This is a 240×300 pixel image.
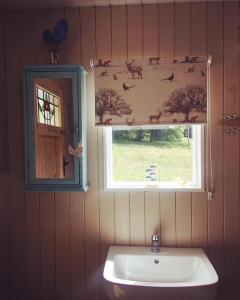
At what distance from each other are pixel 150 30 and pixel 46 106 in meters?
0.77

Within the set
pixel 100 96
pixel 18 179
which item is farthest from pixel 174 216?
pixel 18 179

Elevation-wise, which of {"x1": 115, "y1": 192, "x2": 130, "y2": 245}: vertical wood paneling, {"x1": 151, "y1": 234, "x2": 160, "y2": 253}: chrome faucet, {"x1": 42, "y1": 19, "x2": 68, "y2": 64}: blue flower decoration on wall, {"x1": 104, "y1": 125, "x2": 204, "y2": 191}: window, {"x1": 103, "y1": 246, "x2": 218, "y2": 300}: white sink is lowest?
{"x1": 103, "y1": 246, "x2": 218, "y2": 300}: white sink

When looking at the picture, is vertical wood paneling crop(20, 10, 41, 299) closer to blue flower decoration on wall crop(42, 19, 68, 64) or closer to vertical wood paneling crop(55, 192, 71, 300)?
vertical wood paneling crop(55, 192, 71, 300)

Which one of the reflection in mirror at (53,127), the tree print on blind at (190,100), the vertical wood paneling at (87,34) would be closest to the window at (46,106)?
the reflection in mirror at (53,127)

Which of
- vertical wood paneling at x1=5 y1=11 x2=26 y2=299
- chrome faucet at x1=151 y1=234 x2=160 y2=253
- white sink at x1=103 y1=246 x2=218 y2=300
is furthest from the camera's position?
vertical wood paneling at x1=5 y1=11 x2=26 y2=299

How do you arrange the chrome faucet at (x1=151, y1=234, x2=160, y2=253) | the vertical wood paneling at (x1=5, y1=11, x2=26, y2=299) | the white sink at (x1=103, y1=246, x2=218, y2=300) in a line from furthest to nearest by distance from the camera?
1. the vertical wood paneling at (x1=5, y1=11, x2=26, y2=299)
2. the chrome faucet at (x1=151, y1=234, x2=160, y2=253)
3. the white sink at (x1=103, y1=246, x2=218, y2=300)

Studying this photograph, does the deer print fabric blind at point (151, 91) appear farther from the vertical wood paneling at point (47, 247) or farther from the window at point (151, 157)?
the vertical wood paneling at point (47, 247)

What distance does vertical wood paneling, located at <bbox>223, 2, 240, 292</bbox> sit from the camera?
1.72 meters

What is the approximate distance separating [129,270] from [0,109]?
121 cm

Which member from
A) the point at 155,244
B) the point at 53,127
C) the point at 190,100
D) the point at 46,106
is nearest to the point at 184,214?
the point at 155,244

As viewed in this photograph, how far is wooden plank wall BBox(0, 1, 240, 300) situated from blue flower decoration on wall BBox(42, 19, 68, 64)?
0.25 feet

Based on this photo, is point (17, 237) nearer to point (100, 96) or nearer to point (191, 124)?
point (100, 96)

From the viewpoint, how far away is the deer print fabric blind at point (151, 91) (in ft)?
5.60

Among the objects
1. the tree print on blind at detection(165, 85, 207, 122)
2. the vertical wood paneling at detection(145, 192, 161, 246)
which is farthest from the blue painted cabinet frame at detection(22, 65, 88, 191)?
the tree print on blind at detection(165, 85, 207, 122)
